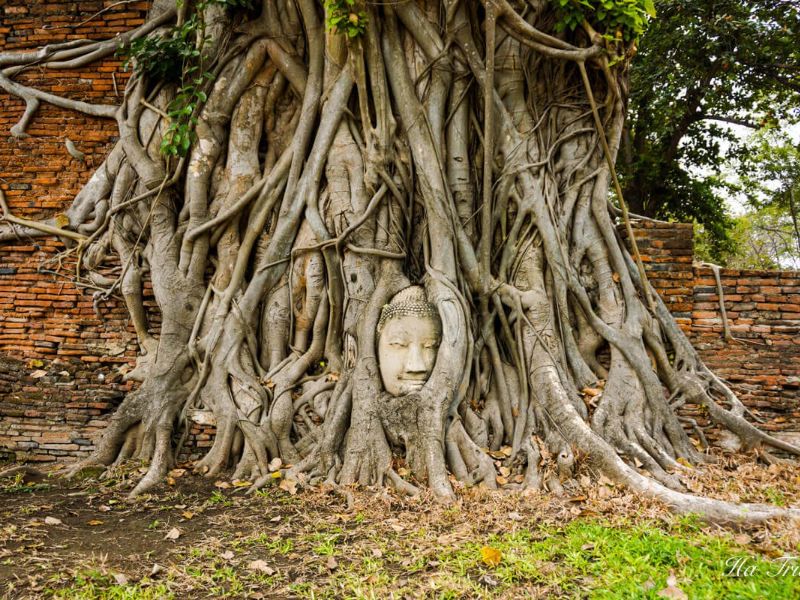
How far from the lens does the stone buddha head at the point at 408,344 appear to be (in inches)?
158

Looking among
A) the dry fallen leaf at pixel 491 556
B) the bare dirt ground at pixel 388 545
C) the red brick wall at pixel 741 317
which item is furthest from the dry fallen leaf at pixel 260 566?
the red brick wall at pixel 741 317

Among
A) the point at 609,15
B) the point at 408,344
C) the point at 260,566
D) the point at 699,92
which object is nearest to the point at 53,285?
the point at 408,344

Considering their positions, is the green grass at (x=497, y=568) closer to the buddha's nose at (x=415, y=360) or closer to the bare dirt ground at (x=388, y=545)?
the bare dirt ground at (x=388, y=545)

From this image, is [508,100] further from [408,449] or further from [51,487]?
[51,487]

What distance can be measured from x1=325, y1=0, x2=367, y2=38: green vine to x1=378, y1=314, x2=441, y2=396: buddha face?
2044 mm

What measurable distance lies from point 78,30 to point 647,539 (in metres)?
6.60

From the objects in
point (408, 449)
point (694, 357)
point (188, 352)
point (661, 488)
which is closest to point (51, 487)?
point (188, 352)

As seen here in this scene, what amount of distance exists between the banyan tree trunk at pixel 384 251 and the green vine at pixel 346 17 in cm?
1

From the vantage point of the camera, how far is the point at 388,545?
289 centimetres

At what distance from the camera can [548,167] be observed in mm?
4750

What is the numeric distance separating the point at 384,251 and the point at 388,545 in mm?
2236

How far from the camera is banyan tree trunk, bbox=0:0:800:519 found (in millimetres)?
4023

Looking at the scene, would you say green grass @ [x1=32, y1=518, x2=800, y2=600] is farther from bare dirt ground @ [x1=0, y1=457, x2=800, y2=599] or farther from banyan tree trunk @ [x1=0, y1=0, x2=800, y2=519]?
banyan tree trunk @ [x1=0, y1=0, x2=800, y2=519]

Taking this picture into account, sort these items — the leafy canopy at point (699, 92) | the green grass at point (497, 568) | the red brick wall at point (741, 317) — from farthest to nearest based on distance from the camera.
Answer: the leafy canopy at point (699, 92) → the red brick wall at point (741, 317) → the green grass at point (497, 568)
